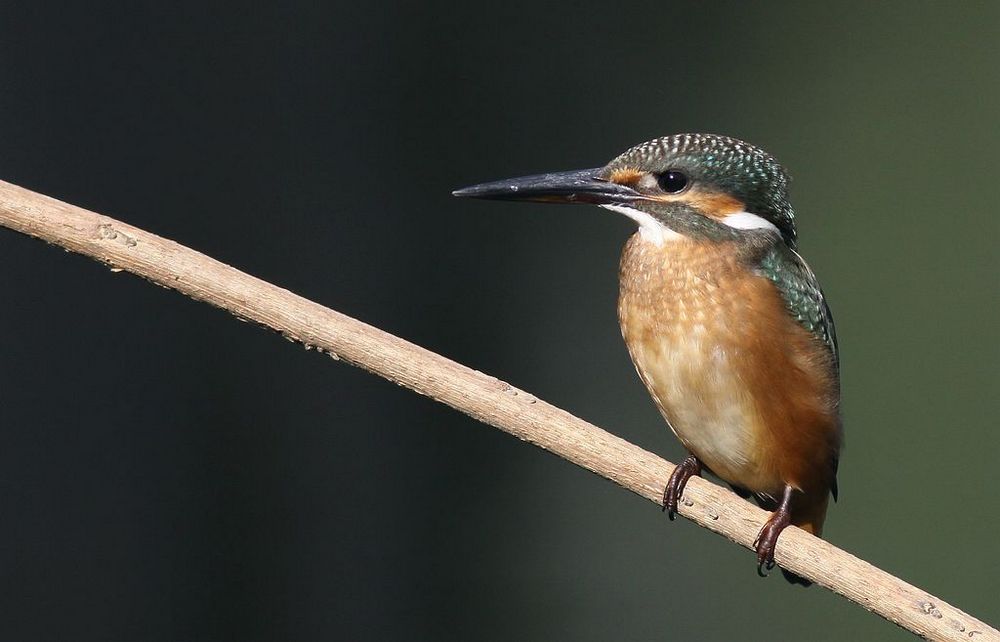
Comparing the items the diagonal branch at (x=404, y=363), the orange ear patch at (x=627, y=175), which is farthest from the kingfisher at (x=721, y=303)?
the diagonal branch at (x=404, y=363)

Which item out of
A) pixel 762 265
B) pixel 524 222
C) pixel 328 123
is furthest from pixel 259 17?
pixel 762 265

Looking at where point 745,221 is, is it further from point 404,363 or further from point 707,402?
point 404,363

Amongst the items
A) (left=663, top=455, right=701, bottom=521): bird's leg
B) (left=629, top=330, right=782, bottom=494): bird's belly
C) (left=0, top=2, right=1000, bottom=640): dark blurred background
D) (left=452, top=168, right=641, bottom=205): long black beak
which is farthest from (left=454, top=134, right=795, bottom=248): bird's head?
(left=0, top=2, right=1000, bottom=640): dark blurred background

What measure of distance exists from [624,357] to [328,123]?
91 centimetres

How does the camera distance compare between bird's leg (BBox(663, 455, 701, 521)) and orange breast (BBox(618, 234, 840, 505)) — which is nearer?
bird's leg (BBox(663, 455, 701, 521))

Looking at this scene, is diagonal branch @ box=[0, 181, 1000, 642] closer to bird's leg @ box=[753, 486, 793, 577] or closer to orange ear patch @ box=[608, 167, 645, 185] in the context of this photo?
bird's leg @ box=[753, 486, 793, 577]

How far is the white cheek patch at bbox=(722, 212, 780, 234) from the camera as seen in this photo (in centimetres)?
192

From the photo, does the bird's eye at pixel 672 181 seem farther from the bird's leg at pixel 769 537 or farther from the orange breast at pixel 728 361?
the bird's leg at pixel 769 537

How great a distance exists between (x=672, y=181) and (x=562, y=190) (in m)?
0.16

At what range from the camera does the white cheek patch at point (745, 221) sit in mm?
1915

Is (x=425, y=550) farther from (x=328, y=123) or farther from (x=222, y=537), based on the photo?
(x=328, y=123)

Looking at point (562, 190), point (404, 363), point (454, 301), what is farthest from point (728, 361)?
point (454, 301)

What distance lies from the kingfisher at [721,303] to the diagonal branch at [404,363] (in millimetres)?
292

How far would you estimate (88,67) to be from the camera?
9.04 ft
